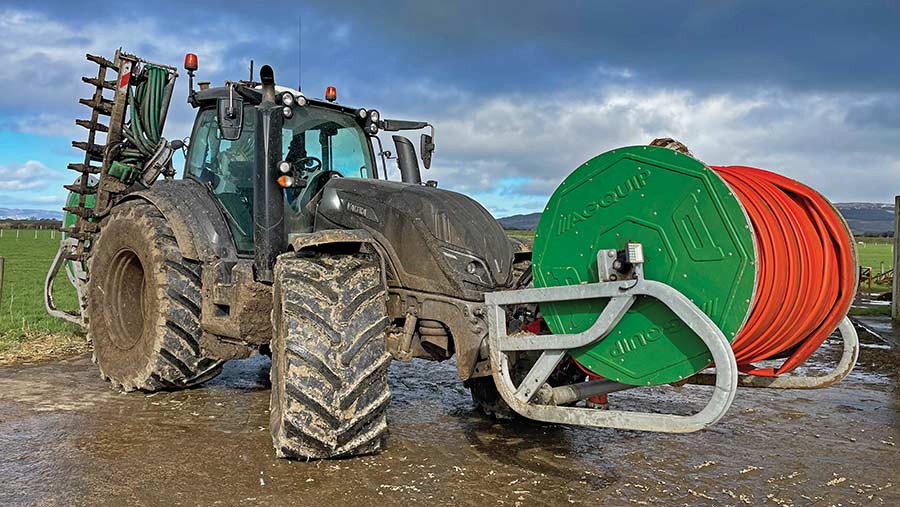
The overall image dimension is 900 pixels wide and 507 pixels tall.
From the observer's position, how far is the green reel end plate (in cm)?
337

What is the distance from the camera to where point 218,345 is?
19.1 ft

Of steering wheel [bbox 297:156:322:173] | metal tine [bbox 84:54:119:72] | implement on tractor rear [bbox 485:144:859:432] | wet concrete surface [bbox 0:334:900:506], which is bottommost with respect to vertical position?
wet concrete surface [bbox 0:334:900:506]

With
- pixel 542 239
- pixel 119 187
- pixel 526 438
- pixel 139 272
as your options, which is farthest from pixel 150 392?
pixel 542 239

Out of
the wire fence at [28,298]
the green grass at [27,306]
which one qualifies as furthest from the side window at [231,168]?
the wire fence at [28,298]

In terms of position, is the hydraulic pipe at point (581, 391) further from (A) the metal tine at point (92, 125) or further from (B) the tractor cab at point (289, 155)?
(A) the metal tine at point (92, 125)

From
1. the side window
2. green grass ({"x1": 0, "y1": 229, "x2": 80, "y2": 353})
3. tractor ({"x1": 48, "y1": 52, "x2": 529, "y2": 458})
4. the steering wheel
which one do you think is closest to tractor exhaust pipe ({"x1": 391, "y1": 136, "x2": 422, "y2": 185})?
tractor ({"x1": 48, "y1": 52, "x2": 529, "y2": 458})

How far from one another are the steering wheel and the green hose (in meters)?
2.66

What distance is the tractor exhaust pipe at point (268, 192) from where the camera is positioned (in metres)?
5.24

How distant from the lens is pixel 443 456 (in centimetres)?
481

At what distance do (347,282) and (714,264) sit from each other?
2.11 meters

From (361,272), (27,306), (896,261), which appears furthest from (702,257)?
(27,306)

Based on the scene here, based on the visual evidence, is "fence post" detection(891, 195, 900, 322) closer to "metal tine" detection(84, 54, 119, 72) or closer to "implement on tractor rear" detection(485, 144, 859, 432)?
"implement on tractor rear" detection(485, 144, 859, 432)

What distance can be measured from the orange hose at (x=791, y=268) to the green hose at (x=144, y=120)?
19.6ft

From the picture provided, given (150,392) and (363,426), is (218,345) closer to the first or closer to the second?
(150,392)
